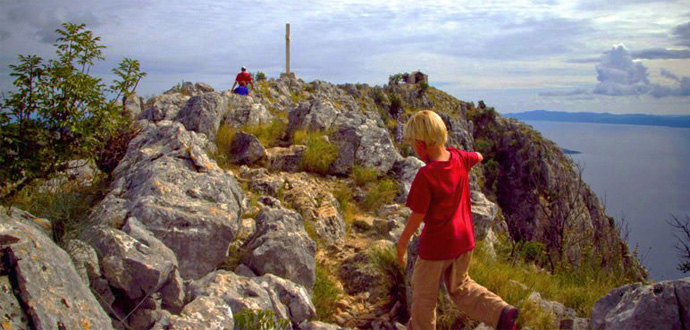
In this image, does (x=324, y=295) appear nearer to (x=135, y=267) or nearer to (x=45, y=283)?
(x=135, y=267)

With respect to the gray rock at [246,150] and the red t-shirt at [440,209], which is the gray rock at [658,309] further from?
the gray rock at [246,150]

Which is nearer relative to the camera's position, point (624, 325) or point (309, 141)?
point (624, 325)

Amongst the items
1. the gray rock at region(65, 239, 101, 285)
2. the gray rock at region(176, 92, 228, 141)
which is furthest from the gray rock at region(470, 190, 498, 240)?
the gray rock at region(176, 92, 228, 141)

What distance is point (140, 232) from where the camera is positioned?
450 centimetres

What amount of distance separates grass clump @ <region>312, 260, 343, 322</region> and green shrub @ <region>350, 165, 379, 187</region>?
4.05 metres

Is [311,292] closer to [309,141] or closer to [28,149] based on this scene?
[28,149]

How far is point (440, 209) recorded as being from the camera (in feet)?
13.2

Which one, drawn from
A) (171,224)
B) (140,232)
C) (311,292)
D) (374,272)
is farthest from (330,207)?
(140,232)

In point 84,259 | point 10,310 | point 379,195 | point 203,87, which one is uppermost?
point 203,87

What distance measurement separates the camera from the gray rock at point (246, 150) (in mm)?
9918

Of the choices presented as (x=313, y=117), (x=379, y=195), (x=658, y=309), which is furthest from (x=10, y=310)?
(x=313, y=117)

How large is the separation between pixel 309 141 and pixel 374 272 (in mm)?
5245

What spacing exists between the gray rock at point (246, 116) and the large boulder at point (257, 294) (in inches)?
291

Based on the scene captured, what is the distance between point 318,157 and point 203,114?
2829 millimetres
